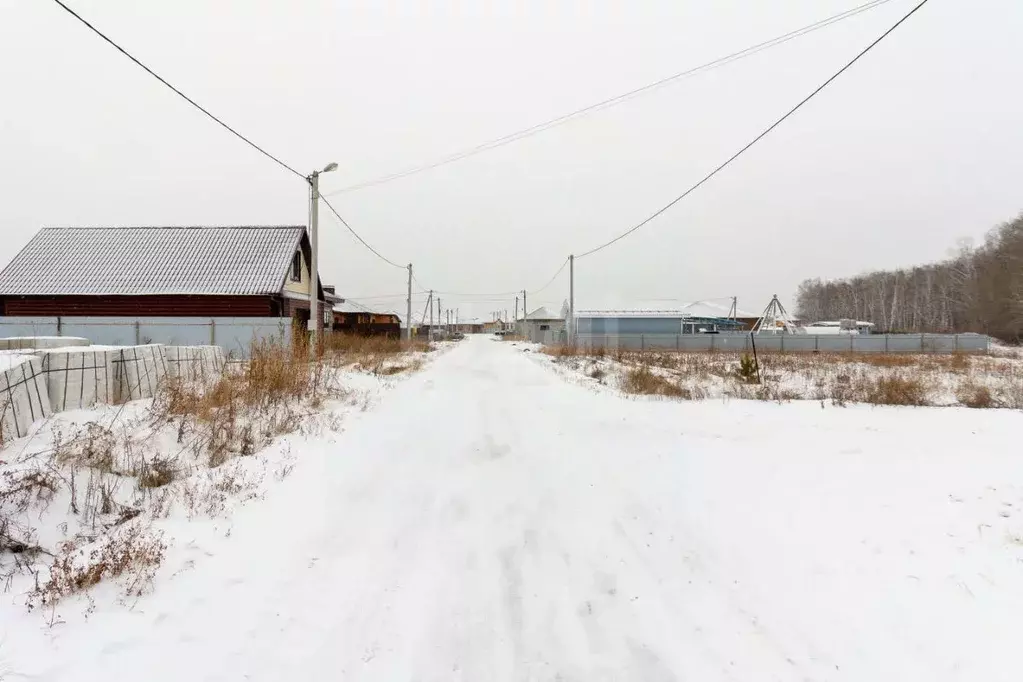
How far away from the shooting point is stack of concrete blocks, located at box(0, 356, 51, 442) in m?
4.82

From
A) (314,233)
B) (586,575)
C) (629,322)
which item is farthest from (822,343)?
(586,575)

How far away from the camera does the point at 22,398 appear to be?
16.8 feet

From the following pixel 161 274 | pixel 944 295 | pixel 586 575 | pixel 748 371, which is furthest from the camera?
pixel 944 295

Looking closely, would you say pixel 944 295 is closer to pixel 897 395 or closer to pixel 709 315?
pixel 709 315

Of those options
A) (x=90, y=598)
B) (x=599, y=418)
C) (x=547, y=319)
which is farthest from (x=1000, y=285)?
(x=90, y=598)

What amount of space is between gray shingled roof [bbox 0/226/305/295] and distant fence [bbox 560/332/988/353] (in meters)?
19.3

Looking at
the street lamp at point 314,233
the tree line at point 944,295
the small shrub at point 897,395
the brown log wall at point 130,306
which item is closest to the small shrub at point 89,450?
the street lamp at point 314,233

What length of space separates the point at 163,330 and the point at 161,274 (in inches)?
160

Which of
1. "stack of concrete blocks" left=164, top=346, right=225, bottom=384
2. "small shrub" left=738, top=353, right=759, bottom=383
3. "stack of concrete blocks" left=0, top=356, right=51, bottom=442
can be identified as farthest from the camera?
"small shrub" left=738, top=353, right=759, bottom=383

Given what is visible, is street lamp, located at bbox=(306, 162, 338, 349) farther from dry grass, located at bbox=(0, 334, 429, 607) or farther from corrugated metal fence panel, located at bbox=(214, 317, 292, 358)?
corrugated metal fence panel, located at bbox=(214, 317, 292, 358)

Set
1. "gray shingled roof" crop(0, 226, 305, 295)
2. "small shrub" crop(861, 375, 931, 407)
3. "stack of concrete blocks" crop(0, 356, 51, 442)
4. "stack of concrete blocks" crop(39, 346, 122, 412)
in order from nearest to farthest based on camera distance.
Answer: "stack of concrete blocks" crop(0, 356, 51, 442) < "stack of concrete blocks" crop(39, 346, 122, 412) < "small shrub" crop(861, 375, 931, 407) < "gray shingled roof" crop(0, 226, 305, 295)

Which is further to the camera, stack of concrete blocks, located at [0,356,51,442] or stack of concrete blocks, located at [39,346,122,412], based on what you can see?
stack of concrete blocks, located at [39,346,122,412]

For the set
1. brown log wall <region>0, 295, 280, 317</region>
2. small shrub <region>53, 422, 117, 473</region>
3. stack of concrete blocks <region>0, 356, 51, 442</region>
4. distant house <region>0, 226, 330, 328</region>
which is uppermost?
distant house <region>0, 226, 330, 328</region>

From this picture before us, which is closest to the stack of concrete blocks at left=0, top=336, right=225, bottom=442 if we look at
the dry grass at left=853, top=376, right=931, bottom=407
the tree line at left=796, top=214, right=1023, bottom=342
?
the dry grass at left=853, top=376, right=931, bottom=407
